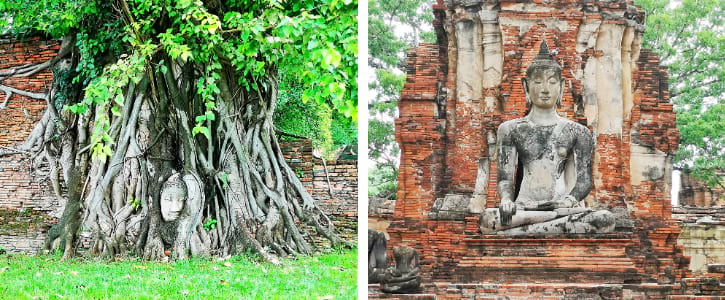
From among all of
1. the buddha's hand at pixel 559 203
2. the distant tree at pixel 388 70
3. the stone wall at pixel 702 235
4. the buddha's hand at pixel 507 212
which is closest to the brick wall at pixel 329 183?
the distant tree at pixel 388 70

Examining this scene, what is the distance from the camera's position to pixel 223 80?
8.28 metres

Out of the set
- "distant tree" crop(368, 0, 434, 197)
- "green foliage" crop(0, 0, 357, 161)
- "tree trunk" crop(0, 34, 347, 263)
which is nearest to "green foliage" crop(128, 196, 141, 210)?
"tree trunk" crop(0, 34, 347, 263)

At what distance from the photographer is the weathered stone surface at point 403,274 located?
6.16m

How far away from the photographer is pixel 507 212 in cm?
612

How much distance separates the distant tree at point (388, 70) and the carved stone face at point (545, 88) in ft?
3.39

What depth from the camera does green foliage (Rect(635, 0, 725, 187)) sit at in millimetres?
6953

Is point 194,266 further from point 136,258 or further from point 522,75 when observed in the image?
point 522,75

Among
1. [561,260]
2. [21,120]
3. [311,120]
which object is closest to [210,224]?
[311,120]

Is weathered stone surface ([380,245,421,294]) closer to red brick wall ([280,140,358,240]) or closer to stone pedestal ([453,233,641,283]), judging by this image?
stone pedestal ([453,233,641,283])

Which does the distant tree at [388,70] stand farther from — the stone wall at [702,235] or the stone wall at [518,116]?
the stone wall at [702,235]

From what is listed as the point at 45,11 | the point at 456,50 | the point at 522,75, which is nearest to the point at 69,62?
the point at 45,11

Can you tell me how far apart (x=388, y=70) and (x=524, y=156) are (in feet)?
4.94

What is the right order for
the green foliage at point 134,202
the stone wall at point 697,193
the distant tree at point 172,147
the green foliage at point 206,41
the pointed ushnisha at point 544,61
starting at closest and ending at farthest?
1. the green foliage at point 206,41
2. the pointed ushnisha at point 544,61
3. the stone wall at point 697,193
4. the distant tree at point 172,147
5. the green foliage at point 134,202

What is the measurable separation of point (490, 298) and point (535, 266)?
1.49 ft
